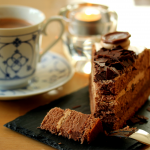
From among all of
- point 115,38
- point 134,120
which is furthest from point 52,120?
point 115,38

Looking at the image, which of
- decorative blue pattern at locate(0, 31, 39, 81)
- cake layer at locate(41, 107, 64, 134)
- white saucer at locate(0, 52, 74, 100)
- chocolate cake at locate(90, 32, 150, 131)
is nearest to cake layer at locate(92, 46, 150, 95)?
chocolate cake at locate(90, 32, 150, 131)

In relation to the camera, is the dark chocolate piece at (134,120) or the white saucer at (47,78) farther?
the white saucer at (47,78)

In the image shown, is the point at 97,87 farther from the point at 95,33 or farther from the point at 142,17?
the point at 142,17

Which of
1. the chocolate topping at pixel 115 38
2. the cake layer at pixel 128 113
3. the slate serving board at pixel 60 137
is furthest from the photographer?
the chocolate topping at pixel 115 38

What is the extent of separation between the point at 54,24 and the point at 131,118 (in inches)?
87.3

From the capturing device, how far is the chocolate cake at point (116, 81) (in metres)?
1.30

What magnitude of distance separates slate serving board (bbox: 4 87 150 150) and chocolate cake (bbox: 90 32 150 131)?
0.10 m

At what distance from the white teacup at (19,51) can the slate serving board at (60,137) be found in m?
0.30

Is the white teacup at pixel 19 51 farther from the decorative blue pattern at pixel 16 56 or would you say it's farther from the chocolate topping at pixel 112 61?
the chocolate topping at pixel 112 61

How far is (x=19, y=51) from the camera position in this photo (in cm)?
163

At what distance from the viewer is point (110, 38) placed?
1.59 meters

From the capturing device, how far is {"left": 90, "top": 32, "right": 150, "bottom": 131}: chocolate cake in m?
1.30

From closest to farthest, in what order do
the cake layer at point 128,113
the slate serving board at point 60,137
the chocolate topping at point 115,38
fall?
the slate serving board at point 60,137
the cake layer at point 128,113
the chocolate topping at point 115,38

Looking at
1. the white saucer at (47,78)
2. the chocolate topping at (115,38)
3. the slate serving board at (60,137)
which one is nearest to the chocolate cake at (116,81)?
the chocolate topping at (115,38)
